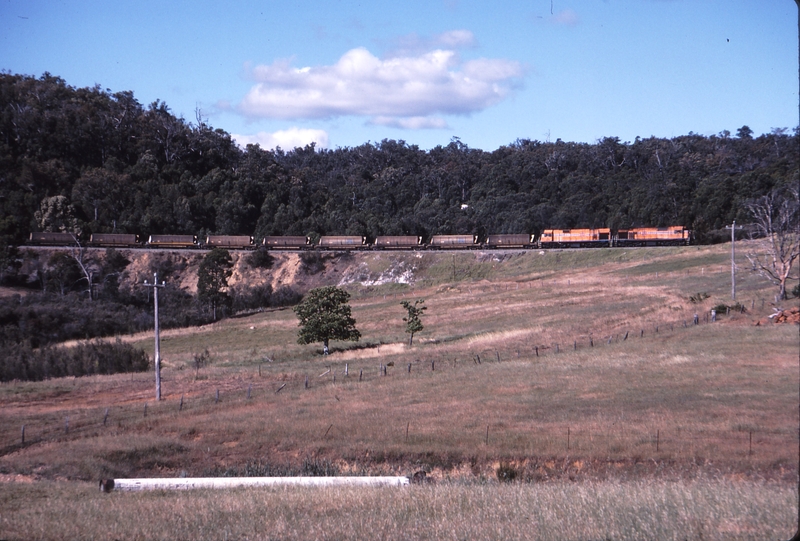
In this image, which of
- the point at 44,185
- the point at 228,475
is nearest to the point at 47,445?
the point at 228,475

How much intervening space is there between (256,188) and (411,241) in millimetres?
43067

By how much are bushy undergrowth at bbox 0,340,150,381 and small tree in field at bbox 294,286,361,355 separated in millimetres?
12125

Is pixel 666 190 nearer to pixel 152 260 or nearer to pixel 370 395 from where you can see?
pixel 152 260

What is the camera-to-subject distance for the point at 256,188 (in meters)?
137

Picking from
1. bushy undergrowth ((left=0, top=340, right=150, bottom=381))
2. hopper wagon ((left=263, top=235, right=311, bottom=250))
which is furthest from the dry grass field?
hopper wagon ((left=263, top=235, right=311, bottom=250))

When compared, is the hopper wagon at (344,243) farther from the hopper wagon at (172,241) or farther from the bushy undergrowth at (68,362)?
the bushy undergrowth at (68,362)

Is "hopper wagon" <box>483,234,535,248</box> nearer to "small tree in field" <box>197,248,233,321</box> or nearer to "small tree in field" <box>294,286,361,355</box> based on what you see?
"small tree in field" <box>197,248,233,321</box>

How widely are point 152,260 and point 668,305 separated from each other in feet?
249

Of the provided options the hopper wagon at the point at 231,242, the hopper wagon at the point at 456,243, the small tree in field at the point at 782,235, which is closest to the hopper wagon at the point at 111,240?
the hopper wagon at the point at 231,242

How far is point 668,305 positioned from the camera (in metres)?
52.8

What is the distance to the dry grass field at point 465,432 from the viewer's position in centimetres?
1245

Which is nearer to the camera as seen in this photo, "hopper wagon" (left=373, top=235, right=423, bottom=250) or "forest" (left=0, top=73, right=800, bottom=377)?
"forest" (left=0, top=73, right=800, bottom=377)

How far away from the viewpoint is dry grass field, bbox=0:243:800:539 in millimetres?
12445

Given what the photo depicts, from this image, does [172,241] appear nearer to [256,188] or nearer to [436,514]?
[256,188]
